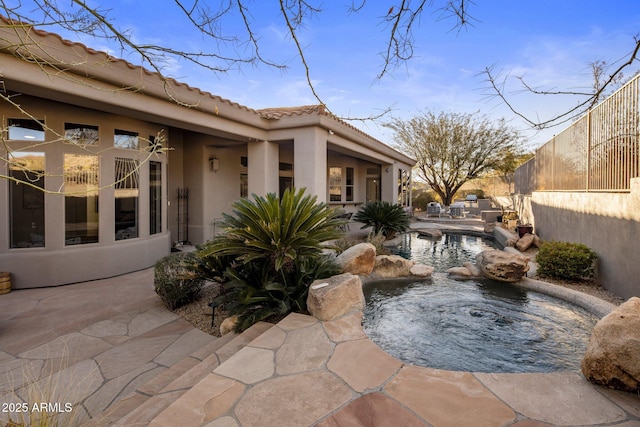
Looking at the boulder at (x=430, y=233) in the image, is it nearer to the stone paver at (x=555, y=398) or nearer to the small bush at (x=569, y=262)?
the small bush at (x=569, y=262)

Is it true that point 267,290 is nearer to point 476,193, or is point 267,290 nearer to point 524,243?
point 524,243

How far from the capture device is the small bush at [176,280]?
4922mm

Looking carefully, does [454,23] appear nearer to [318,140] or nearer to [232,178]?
[318,140]

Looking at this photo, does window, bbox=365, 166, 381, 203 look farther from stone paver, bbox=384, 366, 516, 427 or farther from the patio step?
stone paver, bbox=384, 366, 516, 427

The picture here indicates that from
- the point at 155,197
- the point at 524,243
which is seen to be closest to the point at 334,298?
the point at 155,197

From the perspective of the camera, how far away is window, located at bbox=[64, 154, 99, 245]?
6.30 m

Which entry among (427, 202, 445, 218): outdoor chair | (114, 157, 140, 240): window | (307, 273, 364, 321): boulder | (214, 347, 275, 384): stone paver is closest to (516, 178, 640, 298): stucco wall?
(307, 273, 364, 321): boulder

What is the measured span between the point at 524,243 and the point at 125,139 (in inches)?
423

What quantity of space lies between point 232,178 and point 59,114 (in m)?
5.04

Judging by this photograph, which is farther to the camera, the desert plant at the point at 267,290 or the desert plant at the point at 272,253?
the desert plant at the point at 272,253

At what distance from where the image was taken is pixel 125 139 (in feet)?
23.1

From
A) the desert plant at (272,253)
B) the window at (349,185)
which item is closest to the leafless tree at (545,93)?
the desert plant at (272,253)

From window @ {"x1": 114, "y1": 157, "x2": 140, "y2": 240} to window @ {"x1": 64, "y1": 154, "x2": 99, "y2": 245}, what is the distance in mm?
407

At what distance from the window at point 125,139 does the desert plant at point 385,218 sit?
7678 millimetres
